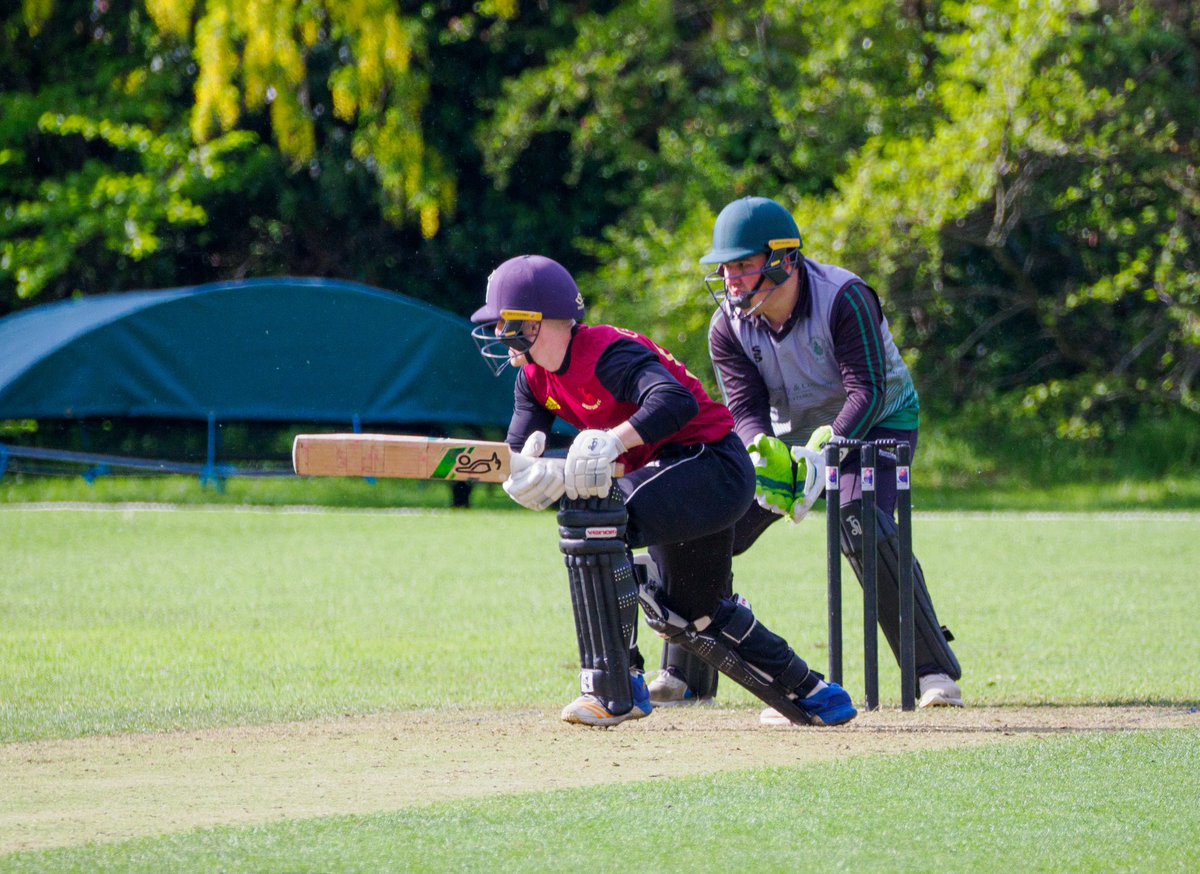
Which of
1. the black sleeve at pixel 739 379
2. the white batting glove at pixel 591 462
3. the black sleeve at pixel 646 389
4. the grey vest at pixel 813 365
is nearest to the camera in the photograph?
the white batting glove at pixel 591 462

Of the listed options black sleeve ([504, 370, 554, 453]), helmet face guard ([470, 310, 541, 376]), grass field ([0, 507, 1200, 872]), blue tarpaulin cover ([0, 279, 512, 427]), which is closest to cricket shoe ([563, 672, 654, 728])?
grass field ([0, 507, 1200, 872])

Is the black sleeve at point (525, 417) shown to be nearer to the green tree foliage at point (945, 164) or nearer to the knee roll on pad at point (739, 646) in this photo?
the knee roll on pad at point (739, 646)

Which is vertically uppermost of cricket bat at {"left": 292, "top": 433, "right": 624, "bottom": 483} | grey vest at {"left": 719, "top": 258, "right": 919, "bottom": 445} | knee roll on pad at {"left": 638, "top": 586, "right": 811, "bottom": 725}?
grey vest at {"left": 719, "top": 258, "right": 919, "bottom": 445}

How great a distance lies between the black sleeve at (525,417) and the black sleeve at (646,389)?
41 centimetres

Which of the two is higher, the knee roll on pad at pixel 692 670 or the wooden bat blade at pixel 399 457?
the wooden bat blade at pixel 399 457

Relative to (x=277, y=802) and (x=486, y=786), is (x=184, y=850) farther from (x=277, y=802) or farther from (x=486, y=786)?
(x=486, y=786)

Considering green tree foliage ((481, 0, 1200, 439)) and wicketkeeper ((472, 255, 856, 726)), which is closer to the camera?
wicketkeeper ((472, 255, 856, 726))

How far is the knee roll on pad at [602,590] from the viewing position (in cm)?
569

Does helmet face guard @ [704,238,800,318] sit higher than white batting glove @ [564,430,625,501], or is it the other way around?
helmet face guard @ [704,238,800,318]

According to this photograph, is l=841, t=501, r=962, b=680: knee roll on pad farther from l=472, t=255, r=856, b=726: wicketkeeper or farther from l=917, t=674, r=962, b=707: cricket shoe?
l=472, t=255, r=856, b=726: wicketkeeper

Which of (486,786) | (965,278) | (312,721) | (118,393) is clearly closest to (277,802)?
(486,786)

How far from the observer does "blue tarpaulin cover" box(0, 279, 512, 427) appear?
19797 mm

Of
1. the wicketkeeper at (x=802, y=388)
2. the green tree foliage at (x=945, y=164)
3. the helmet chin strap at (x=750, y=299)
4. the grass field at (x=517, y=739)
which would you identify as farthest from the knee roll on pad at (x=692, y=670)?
the green tree foliage at (x=945, y=164)

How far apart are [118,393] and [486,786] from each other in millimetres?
15668
